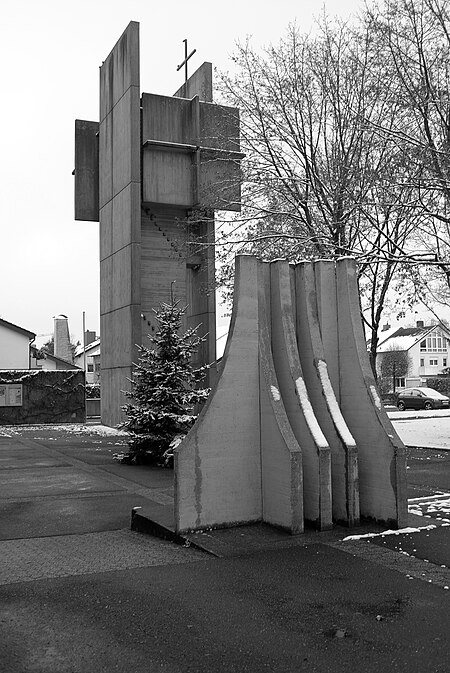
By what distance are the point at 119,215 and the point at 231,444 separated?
673 inches

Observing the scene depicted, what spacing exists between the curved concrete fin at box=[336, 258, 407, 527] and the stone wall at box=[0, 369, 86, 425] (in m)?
22.4

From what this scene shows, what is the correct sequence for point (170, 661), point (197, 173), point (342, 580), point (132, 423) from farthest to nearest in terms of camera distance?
1. point (197, 173)
2. point (132, 423)
3. point (342, 580)
4. point (170, 661)

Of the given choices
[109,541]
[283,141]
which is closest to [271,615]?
[109,541]

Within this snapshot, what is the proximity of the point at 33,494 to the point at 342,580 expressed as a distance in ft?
21.3

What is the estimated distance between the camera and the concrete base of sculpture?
24.7 feet

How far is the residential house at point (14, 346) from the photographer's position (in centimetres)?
5212

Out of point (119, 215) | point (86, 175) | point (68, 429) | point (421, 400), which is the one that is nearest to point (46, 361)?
point (421, 400)

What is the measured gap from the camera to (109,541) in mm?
7680

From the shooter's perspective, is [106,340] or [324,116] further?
[106,340]

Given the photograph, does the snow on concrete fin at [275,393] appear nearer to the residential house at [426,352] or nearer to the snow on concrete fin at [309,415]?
the snow on concrete fin at [309,415]

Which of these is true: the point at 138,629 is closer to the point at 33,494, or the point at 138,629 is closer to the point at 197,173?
the point at 33,494

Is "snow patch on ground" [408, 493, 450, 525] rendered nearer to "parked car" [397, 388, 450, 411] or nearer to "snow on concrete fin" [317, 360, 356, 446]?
"snow on concrete fin" [317, 360, 356, 446]

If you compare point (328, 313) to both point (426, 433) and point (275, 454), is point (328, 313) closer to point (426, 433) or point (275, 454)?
point (275, 454)

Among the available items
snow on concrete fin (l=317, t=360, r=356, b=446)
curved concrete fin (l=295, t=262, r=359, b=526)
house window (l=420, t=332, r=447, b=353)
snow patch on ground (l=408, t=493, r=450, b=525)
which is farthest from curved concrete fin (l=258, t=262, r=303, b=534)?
house window (l=420, t=332, r=447, b=353)
